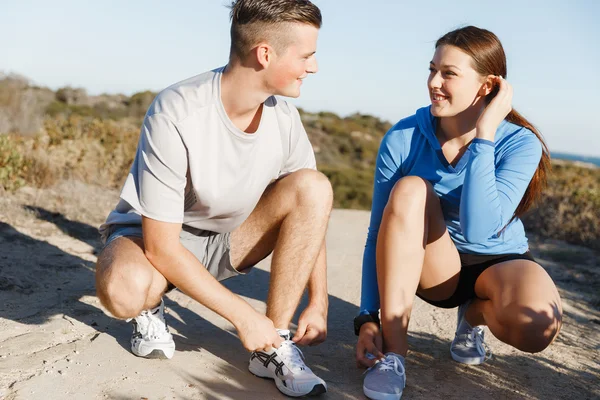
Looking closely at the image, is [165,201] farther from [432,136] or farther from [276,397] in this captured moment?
[432,136]

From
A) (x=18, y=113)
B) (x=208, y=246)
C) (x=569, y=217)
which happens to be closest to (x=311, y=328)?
(x=208, y=246)

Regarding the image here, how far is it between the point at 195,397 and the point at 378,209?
46.4 inches

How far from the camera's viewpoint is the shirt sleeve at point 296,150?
115 inches

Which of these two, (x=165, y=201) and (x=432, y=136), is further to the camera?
(x=432, y=136)

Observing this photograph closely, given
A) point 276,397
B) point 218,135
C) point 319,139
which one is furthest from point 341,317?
point 319,139

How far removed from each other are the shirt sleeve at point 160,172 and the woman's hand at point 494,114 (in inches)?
48.7

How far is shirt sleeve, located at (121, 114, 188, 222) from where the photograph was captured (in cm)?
246

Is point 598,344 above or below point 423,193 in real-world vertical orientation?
below

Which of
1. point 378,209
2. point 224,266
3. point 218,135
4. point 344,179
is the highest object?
point 218,135

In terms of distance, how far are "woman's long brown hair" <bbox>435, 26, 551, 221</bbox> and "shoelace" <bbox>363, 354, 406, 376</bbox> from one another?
34.6 inches

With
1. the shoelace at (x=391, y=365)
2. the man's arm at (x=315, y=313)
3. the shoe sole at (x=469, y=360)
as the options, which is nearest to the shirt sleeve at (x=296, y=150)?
the man's arm at (x=315, y=313)

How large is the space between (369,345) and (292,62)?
1.25 m

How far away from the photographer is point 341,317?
3756 mm

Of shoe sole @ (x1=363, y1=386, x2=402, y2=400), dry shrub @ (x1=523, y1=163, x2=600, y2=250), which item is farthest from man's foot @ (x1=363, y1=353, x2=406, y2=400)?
dry shrub @ (x1=523, y1=163, x2=600, y2=250)
